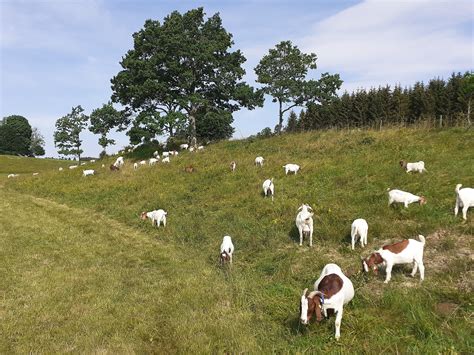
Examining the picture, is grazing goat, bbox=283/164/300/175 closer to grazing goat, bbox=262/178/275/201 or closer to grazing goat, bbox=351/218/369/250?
grazing goat, bbox=262/178/275/201

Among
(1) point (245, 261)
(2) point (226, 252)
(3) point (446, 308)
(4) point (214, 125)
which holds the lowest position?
(1) point (245, 261)

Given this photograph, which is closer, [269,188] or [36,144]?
[269,188]

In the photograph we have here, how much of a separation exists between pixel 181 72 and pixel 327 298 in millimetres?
37349

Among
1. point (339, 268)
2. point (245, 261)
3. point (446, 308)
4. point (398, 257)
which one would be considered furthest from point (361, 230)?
point (446, 308)

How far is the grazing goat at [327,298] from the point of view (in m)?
7.07

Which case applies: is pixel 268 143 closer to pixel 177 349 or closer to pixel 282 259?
pixel 282 259

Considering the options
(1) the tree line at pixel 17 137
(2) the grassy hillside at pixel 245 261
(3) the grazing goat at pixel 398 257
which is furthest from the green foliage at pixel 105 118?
(1) the tree line at pixel 17 137

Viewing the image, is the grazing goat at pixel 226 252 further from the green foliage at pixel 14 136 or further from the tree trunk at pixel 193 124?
the green foliage at pixel 14 136

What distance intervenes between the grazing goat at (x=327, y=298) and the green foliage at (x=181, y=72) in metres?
34.1

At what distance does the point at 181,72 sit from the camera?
41594mm

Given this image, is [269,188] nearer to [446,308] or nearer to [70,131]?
[446,308]

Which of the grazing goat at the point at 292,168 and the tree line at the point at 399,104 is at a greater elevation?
the tree line at the point at 399,104

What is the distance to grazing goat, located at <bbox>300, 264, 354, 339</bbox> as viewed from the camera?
23.2 feet

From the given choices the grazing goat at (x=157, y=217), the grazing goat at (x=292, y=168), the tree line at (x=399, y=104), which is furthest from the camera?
the tree line at (x=399, y=104)
